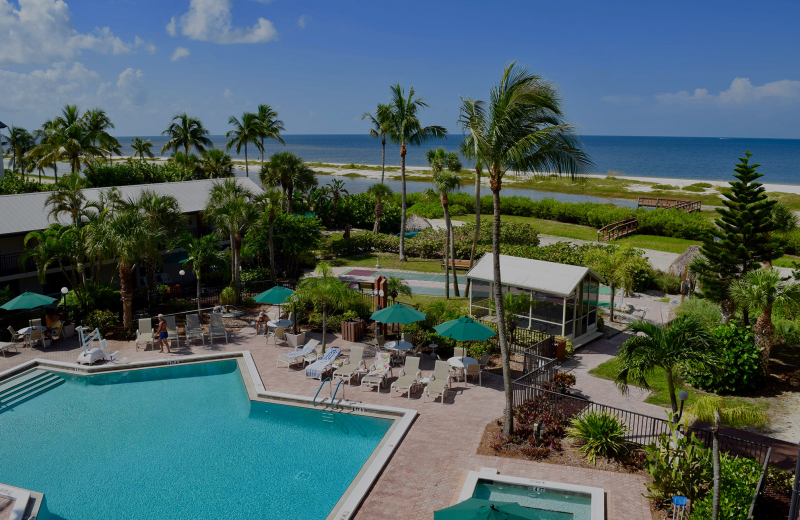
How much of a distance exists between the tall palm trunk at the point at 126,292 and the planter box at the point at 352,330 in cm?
805

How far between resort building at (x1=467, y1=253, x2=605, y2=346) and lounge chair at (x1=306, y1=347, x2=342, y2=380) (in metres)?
6.71

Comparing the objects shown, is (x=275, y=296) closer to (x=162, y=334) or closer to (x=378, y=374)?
(x=162, y=334)

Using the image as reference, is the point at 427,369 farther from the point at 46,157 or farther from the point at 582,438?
the point at 46,157

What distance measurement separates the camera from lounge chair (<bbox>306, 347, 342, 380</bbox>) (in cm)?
1719

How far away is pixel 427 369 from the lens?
18062 millimetres

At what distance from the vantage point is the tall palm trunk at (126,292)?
67.6 ft

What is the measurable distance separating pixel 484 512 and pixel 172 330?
15.7m

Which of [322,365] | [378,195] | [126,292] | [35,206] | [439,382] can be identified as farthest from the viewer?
[378,195]

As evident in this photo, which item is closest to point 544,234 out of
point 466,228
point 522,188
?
point 466,228

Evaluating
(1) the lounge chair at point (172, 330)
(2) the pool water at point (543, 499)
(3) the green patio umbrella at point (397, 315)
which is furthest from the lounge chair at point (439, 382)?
(1) the lounge chair at point (172, 330)

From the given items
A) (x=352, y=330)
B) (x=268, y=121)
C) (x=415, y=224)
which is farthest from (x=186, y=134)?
(x=352, y=330)

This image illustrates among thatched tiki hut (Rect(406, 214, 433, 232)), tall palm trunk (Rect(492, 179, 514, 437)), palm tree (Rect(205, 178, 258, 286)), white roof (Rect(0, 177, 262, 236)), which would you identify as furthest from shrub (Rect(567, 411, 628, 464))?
thatched tiki hut (Rect(406, 214, 433, 232))

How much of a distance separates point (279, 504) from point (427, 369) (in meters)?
7.67

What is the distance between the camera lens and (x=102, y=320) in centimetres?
2142
